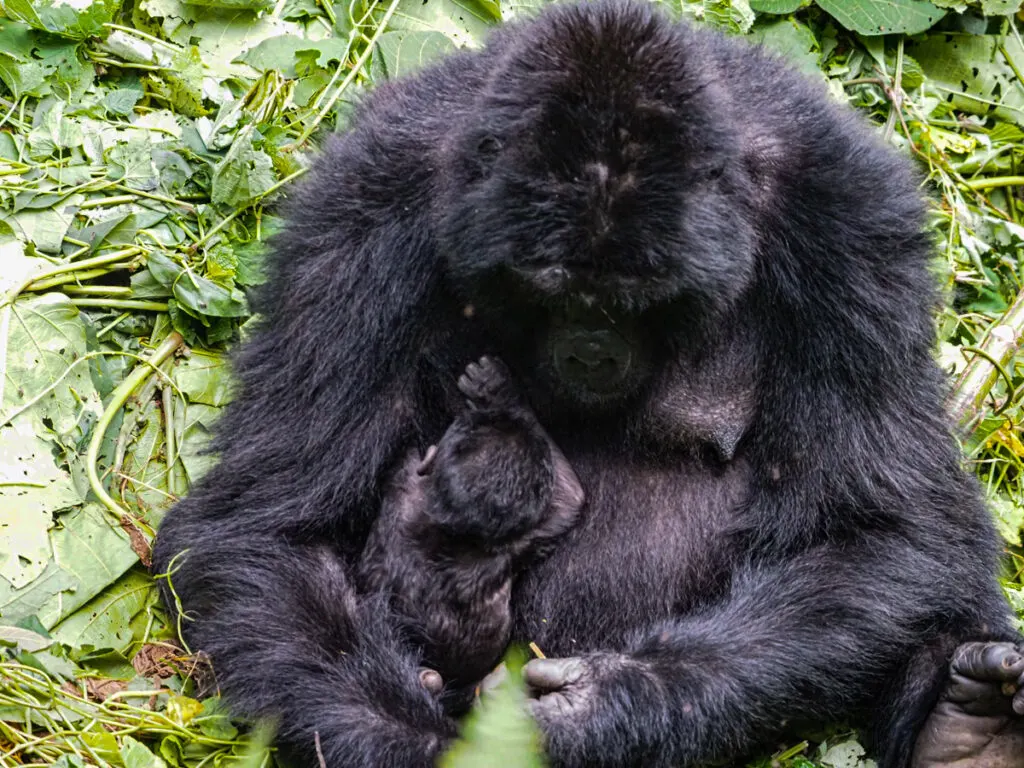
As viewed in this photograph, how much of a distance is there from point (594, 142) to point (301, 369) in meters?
1.35

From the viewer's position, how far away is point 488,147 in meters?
4.82

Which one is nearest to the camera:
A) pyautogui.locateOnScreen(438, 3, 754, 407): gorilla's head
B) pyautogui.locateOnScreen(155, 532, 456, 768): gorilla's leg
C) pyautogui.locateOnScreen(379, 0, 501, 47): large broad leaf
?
pyautogui.locateOnScreen(438, 3, 754, 407): gorilla's head

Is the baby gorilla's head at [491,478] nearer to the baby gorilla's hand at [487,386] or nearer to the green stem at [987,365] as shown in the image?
the baby gorilla's hand at [487,386]

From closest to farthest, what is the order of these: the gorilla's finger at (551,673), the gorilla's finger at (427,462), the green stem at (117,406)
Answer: the gorilla's finger at (551,673) < the gorilla's finger at (427,462) < the green stem at (117,406)

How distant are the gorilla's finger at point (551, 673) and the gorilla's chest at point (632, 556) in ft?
0.94

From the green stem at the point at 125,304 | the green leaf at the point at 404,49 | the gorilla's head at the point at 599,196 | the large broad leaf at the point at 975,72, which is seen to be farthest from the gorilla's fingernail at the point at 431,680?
the large broad leaf at the point at 975,72

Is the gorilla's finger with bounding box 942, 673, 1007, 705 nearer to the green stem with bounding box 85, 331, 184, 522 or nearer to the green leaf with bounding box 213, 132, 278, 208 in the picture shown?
the green stem with bounding box 85, 331, 184, 522

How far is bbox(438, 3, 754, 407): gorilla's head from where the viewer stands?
4.54 meters

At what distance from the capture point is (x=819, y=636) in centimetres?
521

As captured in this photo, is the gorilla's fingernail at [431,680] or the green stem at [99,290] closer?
the gorilla's fingernail at [431,680]

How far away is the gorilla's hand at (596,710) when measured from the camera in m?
4.95

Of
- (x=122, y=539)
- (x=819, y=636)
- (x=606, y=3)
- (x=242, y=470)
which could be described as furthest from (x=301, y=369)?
(x=819, y=636)

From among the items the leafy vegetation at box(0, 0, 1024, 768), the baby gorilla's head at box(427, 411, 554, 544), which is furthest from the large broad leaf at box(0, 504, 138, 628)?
the baby gorilla's head at box(427, 411, 554, 544)

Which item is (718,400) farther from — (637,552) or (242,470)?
(242,470)
